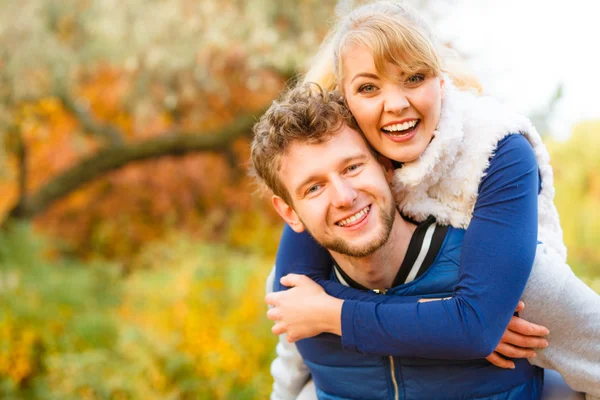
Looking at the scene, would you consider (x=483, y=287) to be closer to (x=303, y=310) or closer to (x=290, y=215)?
(x=303, y=310)

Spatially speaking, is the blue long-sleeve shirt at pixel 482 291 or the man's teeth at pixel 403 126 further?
the man's teeth at pixel 403 126

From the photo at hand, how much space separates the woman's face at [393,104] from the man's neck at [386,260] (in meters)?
0.24

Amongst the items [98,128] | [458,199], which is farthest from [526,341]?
[98,128]

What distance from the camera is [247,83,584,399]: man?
198 cm

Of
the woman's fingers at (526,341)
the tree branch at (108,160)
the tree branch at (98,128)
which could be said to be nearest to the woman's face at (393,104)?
the woman's fingers at (526,341)

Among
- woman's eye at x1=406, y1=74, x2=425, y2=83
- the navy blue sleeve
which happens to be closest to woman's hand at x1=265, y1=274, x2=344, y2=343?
the navy blue sleeve

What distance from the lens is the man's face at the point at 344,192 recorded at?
6.55 ft

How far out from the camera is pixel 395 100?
1921mm

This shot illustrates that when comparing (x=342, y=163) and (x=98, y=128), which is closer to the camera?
(x=342, y=163)

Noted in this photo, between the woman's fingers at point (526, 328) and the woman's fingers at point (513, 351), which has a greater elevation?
the woman's fingers at point (526, 328)

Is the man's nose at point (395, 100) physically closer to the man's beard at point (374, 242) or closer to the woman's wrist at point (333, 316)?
the man's beard at point (374, 242)

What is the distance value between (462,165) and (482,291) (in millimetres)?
402

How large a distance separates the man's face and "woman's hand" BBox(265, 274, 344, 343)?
0.55ft

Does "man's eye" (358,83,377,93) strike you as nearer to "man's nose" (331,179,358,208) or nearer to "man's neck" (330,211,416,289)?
"man's nose" (331,179,358,208)
